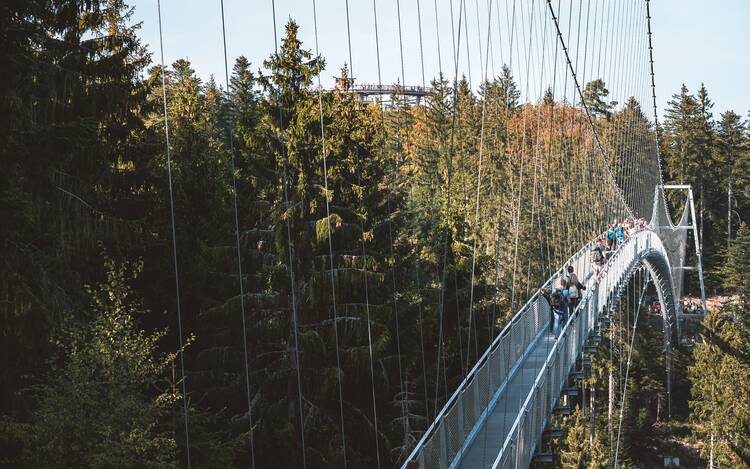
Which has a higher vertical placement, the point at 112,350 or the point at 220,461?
the point at 112,350

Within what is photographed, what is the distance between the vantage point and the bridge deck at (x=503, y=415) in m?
11.0

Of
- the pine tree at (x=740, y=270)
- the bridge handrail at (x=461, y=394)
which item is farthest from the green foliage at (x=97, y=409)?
the pine tree at (x=740, y=270)

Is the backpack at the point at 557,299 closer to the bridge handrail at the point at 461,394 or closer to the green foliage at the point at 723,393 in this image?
the bridge handrail at the point at 461,394

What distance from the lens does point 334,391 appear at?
Answer: 18.0m

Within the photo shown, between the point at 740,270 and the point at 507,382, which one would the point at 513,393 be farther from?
the point at 740,270

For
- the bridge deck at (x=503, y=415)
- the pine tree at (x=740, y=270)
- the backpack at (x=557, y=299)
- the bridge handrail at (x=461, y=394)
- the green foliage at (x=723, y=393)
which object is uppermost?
the backpack at (x=557, y=299)

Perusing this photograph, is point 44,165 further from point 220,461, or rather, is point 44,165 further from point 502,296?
point 502,296

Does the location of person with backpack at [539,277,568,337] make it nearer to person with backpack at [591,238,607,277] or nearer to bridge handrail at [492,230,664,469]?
bridge handrail at [492,230,664,469]

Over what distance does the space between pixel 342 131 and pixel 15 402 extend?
32.0 ft

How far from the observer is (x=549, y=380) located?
13.7 meters

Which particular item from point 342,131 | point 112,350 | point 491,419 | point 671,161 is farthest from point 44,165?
point 671,161

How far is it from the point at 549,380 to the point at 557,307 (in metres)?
3.53

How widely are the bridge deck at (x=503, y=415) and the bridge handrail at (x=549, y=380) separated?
0.25 m

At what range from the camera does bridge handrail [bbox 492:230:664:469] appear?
1039cm
